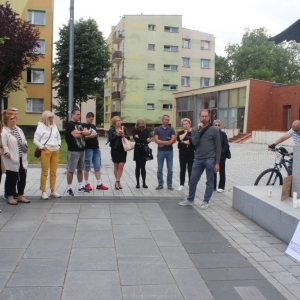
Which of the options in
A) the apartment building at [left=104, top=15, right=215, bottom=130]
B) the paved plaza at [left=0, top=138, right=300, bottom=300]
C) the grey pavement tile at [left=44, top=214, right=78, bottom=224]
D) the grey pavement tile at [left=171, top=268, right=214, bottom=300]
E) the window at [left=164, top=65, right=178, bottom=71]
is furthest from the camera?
the window at [left=164, top=65, right=178, bottom=71]

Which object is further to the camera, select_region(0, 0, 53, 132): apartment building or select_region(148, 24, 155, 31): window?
select_region(148, 24, 155, 31): window

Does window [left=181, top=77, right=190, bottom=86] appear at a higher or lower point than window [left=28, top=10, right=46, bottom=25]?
lower

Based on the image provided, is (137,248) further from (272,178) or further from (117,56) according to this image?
(117,56)

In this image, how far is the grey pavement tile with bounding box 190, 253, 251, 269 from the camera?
4613 mm

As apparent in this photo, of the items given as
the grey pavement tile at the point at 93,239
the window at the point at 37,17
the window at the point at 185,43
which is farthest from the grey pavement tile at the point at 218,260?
the window at the point at 185,43

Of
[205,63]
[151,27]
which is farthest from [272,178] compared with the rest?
[205,63]

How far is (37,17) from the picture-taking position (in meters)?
41.7

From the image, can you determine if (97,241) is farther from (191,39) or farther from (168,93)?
(191,39)

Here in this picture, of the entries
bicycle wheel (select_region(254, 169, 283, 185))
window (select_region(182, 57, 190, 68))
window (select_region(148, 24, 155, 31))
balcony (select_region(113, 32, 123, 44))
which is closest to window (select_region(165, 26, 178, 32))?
window (select_region(148, 24, 155, 31))

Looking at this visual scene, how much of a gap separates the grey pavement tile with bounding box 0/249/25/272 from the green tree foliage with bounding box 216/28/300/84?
68.6 m

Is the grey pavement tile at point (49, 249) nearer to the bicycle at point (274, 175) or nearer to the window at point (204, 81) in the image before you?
the bicycle at point (274, 175)

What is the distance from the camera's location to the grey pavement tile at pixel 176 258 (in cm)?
458

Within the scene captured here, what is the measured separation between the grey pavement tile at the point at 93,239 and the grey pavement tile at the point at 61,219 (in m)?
0.69

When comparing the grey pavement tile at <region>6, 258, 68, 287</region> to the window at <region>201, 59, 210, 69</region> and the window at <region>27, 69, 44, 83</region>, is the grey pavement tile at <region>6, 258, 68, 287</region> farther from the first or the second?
the window at <region>201, 59, 210, 69</region>
